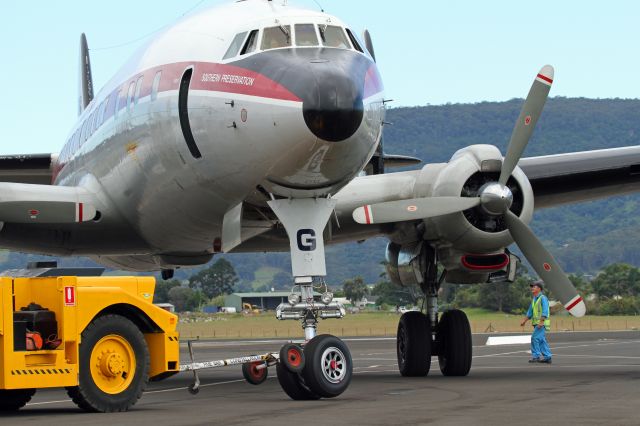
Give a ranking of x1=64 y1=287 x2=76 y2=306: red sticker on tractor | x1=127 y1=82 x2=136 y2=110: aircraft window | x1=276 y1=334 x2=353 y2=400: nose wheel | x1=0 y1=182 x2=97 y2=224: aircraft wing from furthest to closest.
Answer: x1=127 y1=82 x2=136 y2=110: aircraft window < x1=0 y1=182 x2=97 y2=224: aircraft wing < x1=276 y1=334 x2=353 y2=400: nose wheel < x1=64 y1=287 x2=76 y2=306: red sticker on tractor

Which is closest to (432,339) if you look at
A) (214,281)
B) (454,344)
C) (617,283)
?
(454,344)

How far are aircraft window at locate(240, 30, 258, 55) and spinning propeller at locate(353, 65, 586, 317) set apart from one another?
11.9ft

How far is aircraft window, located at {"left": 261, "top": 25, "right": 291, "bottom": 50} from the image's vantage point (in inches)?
566

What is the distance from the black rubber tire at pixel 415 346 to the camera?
Answer: 19.0 m

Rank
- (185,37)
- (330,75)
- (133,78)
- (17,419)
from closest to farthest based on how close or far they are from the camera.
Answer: (17,419)
(330,75)
(185,37)
(133,78)

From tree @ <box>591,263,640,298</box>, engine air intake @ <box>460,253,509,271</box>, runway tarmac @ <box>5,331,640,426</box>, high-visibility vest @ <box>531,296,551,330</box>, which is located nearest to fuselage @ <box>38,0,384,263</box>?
runway tarmac @ <box>5,331,640,426</box>

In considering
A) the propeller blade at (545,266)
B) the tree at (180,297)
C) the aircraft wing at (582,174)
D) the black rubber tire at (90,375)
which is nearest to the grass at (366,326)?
the tree at (180,297)

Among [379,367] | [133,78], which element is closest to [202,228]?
[133,78]

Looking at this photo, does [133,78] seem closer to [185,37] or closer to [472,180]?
[185,37]

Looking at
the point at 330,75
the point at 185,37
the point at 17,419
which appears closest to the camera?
the point at 17,419

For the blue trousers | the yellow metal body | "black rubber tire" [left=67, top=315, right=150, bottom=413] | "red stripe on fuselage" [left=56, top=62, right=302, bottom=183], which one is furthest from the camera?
the blue trousers

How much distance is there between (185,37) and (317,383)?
18.5ft

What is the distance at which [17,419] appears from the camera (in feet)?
39.4

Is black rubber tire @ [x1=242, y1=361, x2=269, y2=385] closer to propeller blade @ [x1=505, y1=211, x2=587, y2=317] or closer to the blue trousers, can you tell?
propeller blade @ [x1=505, y1=211, x2=587, y2=317]
